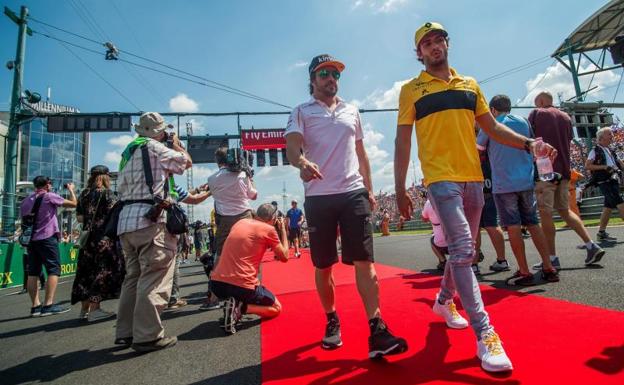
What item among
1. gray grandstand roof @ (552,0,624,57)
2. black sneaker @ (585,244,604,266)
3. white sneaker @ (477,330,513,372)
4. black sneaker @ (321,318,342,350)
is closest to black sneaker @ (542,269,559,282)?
black sneaker @ (585,244,604,266)

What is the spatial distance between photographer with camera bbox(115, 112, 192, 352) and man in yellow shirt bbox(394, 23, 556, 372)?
196cm

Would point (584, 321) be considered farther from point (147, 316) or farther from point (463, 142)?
point (147, 316)

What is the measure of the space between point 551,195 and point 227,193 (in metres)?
3.87

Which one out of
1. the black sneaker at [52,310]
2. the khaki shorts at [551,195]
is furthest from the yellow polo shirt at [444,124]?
the black sneaker at [52,310]

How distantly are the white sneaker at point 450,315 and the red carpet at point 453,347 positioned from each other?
7 centimetres

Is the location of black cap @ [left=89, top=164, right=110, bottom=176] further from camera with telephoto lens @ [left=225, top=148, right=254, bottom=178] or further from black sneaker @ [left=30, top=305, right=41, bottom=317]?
black sneaker @ [left=30, top=305, right=41, bottom=317]

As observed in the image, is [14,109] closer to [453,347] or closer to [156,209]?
[156,209]

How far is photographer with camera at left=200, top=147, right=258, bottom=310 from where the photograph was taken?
4133mm

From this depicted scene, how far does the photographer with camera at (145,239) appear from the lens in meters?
2.64

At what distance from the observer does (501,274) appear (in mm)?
4250

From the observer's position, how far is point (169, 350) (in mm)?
2648

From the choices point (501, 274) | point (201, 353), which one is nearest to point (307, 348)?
point (201, 353)

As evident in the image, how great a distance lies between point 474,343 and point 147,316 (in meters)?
2.38

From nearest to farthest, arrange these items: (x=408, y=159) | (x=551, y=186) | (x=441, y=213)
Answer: (x=441, y=213) → (x=408, y=159) → (x=551, y=186)
